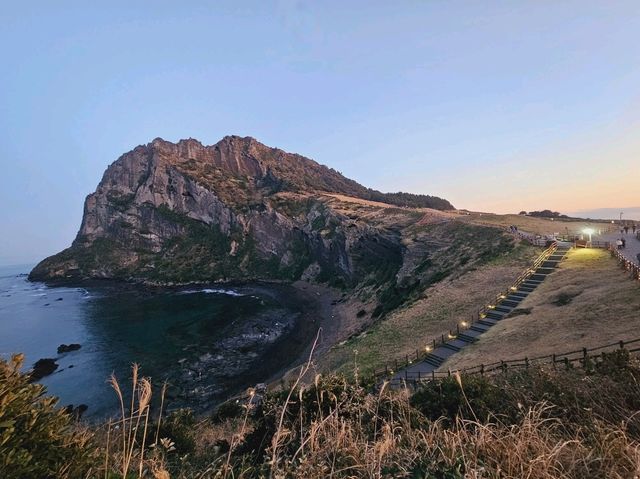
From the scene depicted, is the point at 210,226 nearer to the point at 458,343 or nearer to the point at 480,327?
the point at 480,327

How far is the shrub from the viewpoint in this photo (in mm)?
3641

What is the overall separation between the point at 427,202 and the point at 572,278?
132318mm

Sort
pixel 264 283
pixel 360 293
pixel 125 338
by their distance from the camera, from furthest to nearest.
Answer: pixel 264 283, pixel 360 293, pixel 125 338

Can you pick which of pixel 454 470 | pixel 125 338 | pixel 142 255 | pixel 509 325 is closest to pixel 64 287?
pixel 142 255

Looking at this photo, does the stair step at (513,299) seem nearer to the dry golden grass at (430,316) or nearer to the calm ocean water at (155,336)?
the dry golden grass at (430,316)

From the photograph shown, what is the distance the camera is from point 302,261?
109750mm

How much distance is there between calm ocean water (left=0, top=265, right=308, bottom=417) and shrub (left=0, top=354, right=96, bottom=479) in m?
35.8

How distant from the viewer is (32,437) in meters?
4.11

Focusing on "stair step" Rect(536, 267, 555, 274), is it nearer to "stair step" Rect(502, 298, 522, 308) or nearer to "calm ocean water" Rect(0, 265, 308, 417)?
"stair step" Rect(502, 298, 522, 308)

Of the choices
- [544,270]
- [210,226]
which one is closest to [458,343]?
[544,270]

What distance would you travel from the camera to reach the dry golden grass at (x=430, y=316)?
29859 millimetres

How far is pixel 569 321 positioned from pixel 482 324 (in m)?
7.25

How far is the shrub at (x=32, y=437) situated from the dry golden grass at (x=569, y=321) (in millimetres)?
21071

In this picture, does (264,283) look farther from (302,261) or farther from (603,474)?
(603,474)
